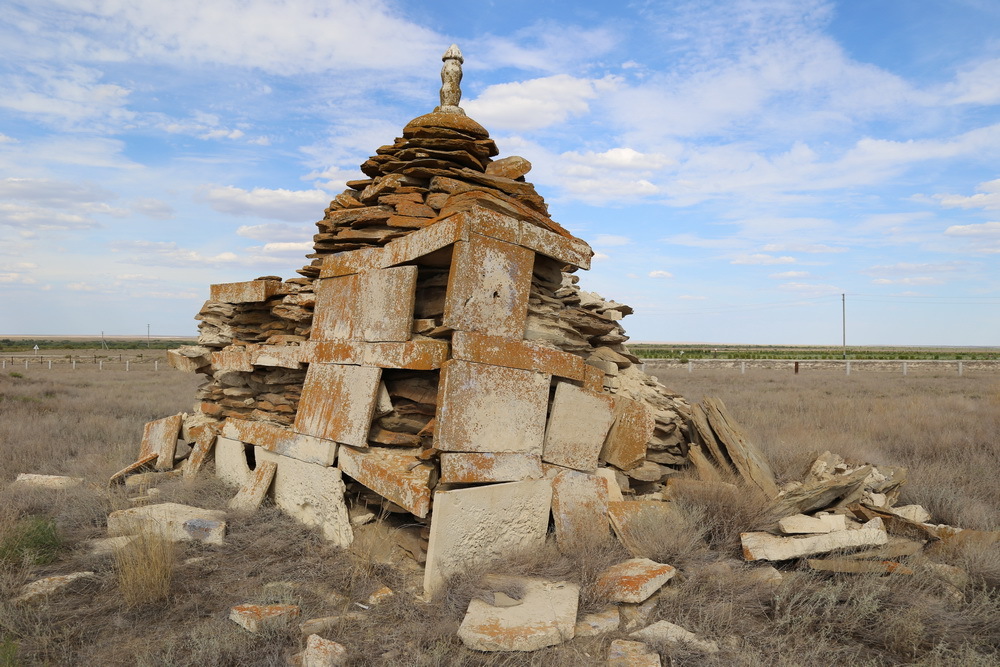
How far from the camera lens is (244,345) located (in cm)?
791

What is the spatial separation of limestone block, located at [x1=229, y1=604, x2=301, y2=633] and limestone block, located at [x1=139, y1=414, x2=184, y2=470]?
4681 millimetres

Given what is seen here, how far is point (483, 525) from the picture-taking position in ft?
15.3

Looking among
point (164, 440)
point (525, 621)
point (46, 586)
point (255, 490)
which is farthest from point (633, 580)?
point (164, 440)

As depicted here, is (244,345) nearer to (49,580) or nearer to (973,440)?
(49,580)

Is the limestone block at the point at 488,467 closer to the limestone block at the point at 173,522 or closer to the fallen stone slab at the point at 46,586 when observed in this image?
the limestone block at the point at 173,522

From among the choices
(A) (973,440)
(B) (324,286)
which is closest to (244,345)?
(B) (324,286)

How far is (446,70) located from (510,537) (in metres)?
4.79

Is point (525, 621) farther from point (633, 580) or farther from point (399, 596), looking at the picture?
point (399, 596)

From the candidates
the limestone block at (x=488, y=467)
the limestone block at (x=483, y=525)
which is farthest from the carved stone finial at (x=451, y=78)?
the limestone block at (x=483, y=525)

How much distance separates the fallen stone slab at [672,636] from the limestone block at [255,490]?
3.90m

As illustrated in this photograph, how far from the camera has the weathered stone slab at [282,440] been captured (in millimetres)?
5734

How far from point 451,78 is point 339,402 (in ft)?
11.8

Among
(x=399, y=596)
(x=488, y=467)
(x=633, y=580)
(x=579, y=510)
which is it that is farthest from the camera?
(x=579, y=510)

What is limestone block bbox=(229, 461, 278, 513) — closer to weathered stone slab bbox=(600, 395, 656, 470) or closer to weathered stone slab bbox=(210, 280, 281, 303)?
weathered stone slab bbox=(210, 280, 281, 303)
